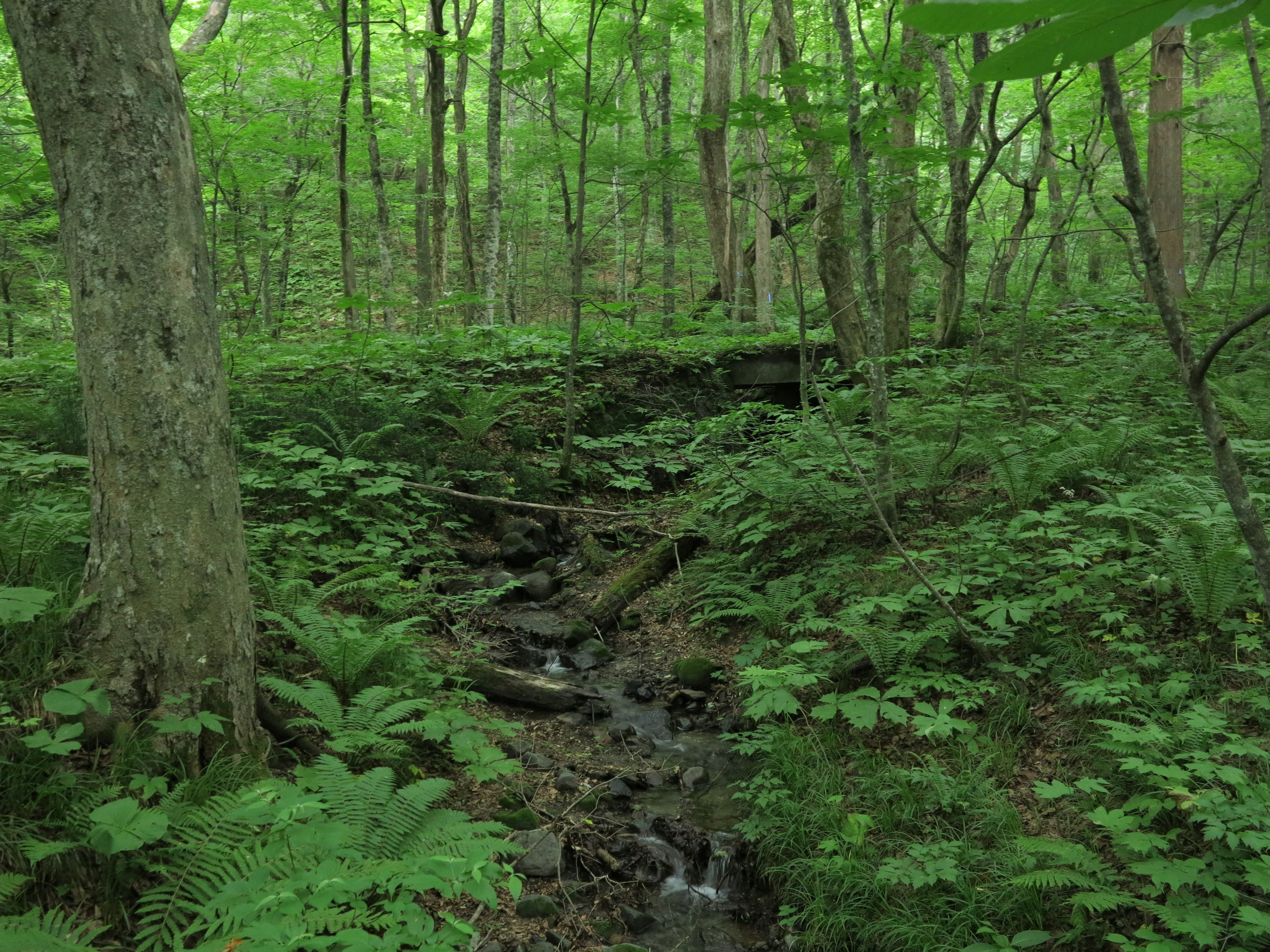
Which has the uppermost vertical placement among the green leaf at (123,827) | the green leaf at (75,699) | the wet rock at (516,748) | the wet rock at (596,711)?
the green leaf at (75,699)

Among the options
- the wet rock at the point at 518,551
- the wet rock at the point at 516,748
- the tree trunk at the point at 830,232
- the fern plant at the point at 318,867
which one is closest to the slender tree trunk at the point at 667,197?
the tree trunk at the point at 830,232

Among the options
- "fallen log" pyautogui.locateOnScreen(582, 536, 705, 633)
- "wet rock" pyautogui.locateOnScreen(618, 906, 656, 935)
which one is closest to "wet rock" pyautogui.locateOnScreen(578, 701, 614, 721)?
"fallen log" pyautogui.locateOnScreen(582, 536, 705, 633)

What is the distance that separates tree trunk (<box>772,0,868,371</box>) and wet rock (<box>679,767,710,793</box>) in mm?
3720

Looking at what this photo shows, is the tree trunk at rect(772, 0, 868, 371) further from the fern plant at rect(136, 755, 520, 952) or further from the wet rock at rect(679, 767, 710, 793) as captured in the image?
the fern plant at rect(136, 755, 520, 952)

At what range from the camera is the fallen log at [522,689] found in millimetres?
4941

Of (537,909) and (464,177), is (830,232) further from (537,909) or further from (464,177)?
(464,177)

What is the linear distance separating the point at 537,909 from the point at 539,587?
3.63m

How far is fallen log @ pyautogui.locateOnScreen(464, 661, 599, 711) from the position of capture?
494cm

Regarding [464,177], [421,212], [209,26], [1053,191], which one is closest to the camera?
[209,26]

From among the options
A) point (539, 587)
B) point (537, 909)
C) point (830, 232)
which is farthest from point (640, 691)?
point (830, 232)

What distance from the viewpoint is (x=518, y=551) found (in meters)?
7.17

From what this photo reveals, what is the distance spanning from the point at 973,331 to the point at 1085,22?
29.8 feet

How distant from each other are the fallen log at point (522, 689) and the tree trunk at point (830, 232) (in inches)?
147

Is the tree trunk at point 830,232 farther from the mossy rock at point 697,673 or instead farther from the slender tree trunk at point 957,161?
the mossy rock at point 697,673
